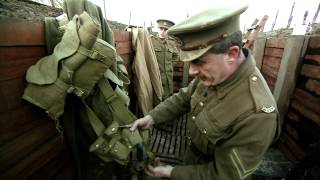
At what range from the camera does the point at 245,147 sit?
4.07ft

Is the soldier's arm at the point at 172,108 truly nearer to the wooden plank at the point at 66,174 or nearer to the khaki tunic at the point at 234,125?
the khaki tunic at the point at 234,125

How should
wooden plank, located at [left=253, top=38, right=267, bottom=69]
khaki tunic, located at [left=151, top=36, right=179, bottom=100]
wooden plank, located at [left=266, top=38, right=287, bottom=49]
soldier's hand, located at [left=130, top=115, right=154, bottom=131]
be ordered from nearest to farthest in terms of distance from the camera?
soldier's hand, located at [left=130, top=115, right=154, bottom=131] < wooden plank, located at [left=266, top=38, right=287, bottom=49] < wooden plank, located at [left=253, top=38, right=267, bottom=69] < khaki tunic, located at [left=151, top=36, right=179, bottom=100]

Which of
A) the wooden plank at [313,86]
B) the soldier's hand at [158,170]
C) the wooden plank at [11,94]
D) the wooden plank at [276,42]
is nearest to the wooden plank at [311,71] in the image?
the wooden plank at [313,86]

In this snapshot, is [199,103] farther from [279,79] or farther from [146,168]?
[279,79]

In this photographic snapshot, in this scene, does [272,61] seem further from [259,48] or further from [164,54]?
[164,54]

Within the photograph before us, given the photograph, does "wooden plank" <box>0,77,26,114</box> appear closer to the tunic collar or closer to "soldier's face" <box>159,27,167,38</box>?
the tunic collar

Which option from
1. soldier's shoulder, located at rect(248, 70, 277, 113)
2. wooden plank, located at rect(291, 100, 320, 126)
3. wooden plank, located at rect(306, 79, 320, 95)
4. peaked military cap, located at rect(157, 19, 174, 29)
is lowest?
wooden plank, located at rect(291, 100, 320, 126)

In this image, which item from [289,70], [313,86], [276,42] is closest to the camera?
[313,86]

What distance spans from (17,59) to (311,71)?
Result: 3.04m

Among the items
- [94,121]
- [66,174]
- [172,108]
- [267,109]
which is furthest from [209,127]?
[66,174]

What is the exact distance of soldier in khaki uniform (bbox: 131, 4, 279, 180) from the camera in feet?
4.02

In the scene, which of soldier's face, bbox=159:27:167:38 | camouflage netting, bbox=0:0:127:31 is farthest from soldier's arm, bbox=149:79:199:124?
soldier's face, bbox=159:27:167:38

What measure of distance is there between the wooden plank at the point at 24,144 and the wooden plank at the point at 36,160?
0.12ft

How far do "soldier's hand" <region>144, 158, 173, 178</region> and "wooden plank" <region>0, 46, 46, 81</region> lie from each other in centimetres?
109
